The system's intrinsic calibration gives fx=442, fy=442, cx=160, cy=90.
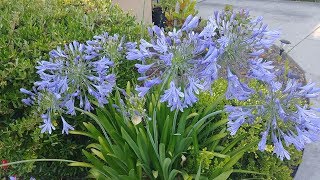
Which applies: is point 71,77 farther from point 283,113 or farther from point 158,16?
point 158,16

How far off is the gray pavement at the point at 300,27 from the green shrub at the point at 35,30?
1.38 metres

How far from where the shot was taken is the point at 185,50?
1.96 meters

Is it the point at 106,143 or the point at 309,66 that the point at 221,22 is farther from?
the point at 309,66

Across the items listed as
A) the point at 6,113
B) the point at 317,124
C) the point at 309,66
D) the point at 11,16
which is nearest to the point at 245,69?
the point at 317,124

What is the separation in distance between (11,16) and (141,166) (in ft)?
5.16

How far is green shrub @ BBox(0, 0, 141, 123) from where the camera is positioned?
284 centimetres

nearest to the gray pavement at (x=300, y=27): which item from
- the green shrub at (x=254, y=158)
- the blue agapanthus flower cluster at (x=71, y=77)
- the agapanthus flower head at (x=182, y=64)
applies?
the green shrub at (x=254, y=158)

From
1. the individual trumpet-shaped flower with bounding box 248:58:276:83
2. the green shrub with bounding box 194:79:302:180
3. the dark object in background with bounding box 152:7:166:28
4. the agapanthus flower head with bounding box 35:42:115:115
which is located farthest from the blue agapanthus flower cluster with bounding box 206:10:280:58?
the dark object in background with bounding box 152:7:166:28

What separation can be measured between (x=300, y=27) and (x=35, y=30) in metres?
5.39

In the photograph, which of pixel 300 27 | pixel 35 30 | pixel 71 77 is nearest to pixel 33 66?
pixel 35 30

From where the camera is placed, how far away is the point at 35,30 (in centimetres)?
312

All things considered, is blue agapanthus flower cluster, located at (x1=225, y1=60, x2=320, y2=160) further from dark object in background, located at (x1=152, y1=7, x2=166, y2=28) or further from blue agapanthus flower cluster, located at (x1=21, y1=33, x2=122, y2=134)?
dark object in background, located at (x1=152, y1=7, x2=166, y2=28)

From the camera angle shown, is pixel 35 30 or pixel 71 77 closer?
pixel 71 77

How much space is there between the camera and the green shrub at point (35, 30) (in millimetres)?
2840
